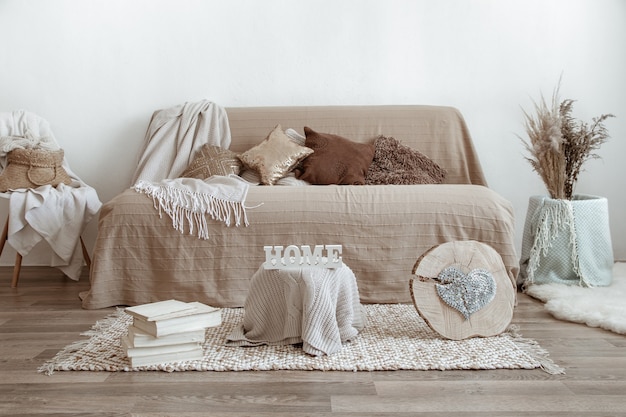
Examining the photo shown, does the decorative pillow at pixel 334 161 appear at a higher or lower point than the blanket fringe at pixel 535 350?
higher

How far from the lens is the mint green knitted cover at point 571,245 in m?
3.31

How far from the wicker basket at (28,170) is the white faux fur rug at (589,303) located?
259cm

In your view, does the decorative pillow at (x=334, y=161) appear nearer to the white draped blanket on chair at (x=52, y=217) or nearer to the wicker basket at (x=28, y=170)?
the white draped blanket on chair at (x=52, y=217)

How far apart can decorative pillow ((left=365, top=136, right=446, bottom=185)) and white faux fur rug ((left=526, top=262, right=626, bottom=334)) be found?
792 millimetres

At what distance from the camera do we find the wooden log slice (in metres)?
2.44

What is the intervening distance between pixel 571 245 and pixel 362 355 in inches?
61.5

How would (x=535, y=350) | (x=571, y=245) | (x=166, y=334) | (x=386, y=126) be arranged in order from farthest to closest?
1. (x=386, y=126)
2. (x=571, y=245)
3. (x=535, y=350)
4. (x=166, y=334)

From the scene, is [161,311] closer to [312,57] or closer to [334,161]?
[334,161]

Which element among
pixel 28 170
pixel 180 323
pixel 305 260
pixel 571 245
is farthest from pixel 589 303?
pixel 28 170

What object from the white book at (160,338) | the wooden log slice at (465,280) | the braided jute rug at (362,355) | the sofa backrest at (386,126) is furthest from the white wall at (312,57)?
the white book at (160,338)

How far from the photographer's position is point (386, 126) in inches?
150

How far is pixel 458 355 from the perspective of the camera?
2.26 m

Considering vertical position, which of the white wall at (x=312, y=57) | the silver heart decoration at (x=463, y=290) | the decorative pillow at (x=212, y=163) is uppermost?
the white wall at (x=312, y=57)

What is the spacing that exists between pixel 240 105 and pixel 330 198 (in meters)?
1.30
